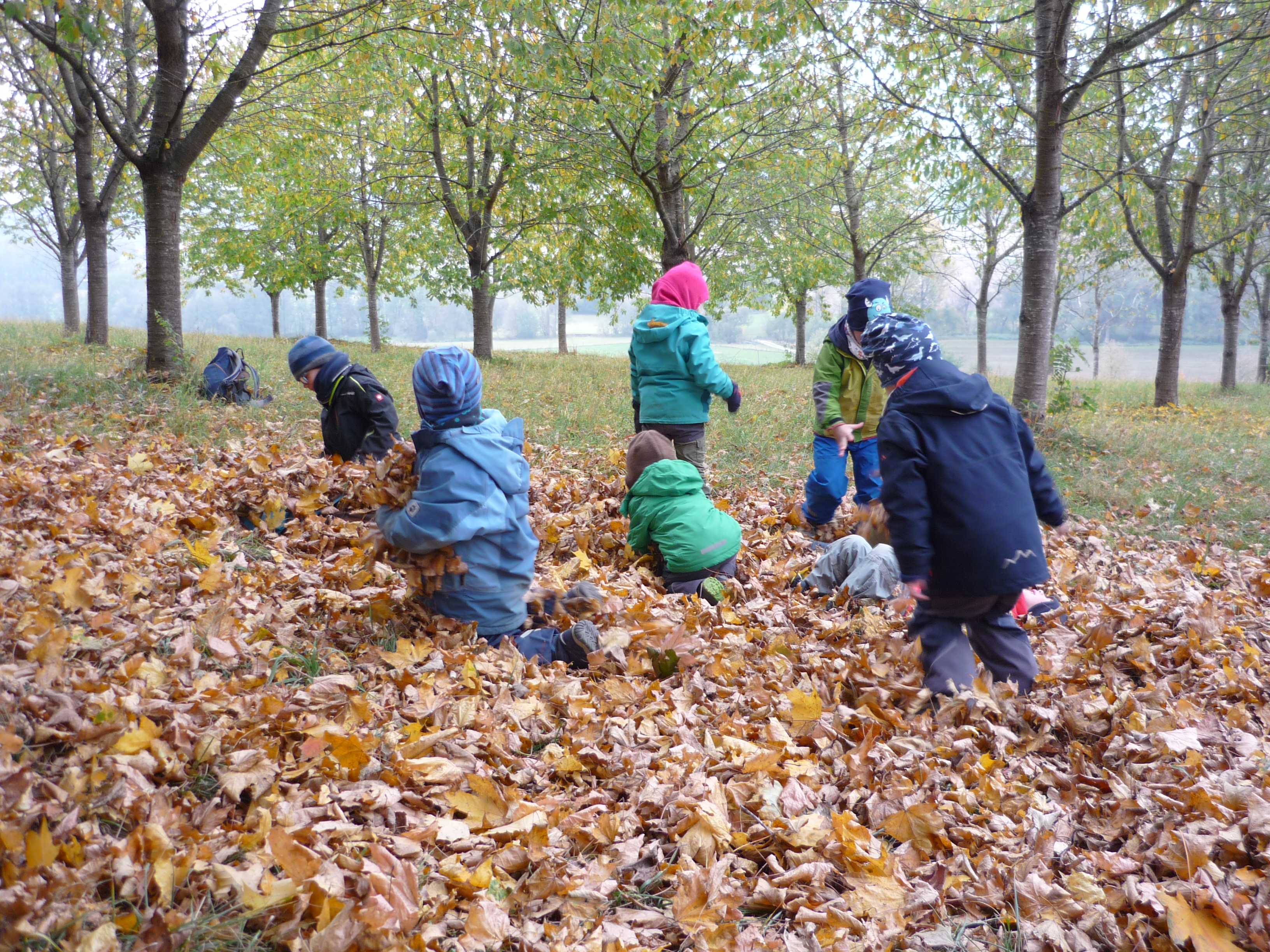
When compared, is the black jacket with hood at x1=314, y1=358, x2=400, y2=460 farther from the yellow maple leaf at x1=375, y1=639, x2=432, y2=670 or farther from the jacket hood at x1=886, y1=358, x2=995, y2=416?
the jacket hood at x1=886, y1=358, x2=995, y2=416

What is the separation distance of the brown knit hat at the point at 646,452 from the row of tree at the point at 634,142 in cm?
404

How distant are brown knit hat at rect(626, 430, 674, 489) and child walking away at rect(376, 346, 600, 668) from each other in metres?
1.39

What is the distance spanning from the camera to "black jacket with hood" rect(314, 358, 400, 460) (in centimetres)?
524

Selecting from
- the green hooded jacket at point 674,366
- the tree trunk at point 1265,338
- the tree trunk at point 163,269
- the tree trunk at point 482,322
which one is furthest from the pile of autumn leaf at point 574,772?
the tree trunk at point 1265,338

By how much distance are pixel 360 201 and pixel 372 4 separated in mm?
9449

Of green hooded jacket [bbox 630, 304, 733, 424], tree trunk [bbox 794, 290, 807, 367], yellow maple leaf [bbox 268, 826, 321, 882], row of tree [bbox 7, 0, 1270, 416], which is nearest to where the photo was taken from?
yellow maple leaf [bbox 268, 826, 321, 882]

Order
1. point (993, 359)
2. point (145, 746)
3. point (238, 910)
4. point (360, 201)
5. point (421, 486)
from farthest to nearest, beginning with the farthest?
point (993, 359) < point (360, 201) < point (421, 486) < point (145, 746) < point (238, 910)

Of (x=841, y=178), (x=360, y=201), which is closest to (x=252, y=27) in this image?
(x=360, y=201)

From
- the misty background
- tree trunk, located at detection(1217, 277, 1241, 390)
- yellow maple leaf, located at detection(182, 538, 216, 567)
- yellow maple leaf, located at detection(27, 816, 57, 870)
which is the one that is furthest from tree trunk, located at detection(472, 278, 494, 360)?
tree trunk, located at detection(1217, 277, 1241, 390)

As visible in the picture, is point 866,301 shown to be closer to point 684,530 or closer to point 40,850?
point 684,530

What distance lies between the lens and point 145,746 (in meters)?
2.26

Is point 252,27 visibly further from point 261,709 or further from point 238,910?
point 238,910

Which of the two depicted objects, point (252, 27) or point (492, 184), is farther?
point (492, 184)

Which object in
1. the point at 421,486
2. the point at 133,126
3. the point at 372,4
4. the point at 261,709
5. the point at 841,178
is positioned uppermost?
the point at 841,178
